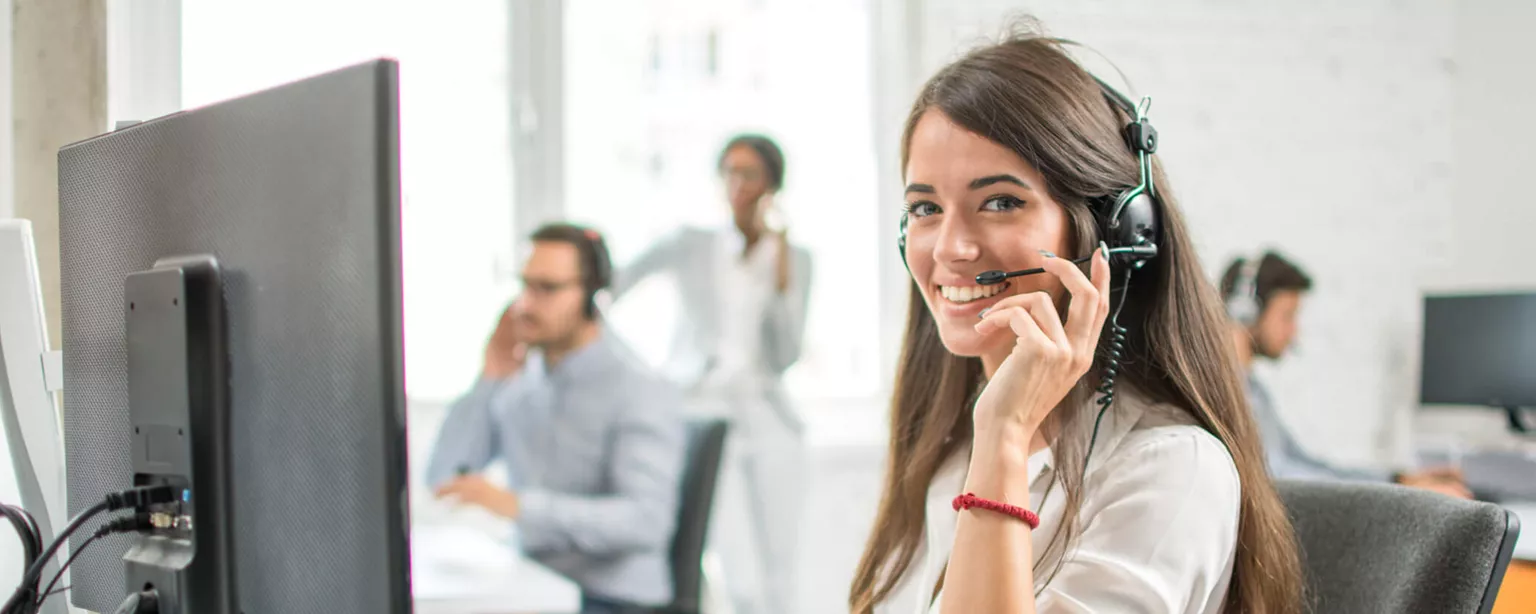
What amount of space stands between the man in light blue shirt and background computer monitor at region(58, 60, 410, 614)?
147cm

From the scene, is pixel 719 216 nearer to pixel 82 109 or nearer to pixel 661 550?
pixel 661 550

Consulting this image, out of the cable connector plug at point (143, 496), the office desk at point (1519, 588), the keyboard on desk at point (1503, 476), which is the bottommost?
the keyboard on desk at point (1503, 476)

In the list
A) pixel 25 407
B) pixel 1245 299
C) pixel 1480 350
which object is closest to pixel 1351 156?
pixel 1480 350

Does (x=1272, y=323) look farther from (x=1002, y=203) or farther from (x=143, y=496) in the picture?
(x=143, y=496)

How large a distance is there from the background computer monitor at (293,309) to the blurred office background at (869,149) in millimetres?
2089

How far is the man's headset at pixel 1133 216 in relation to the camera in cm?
106

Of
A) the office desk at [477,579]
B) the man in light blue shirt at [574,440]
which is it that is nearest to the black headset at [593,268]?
the man in light blue shirt at [574,440]

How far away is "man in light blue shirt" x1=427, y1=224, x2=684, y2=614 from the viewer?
2252mm

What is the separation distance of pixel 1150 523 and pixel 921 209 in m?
0.39

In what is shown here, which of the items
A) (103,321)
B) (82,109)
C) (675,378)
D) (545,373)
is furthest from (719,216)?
(103,321)

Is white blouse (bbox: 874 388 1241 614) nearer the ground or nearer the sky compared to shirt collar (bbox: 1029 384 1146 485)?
nearer the ground

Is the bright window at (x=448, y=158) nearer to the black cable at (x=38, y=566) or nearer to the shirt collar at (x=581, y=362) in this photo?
the shirt collar at (x=581, y=362)

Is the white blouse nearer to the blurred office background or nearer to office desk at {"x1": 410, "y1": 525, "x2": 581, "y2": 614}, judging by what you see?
office desk at {"x1": 410, "y1": 525, "x2": 581, "y2": 614}

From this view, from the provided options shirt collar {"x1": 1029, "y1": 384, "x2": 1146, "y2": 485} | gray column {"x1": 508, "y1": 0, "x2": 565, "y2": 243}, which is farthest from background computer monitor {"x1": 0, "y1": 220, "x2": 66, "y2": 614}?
gray column {"x1": 508, "y1": 0, "x2": 565, "y2": 243}
